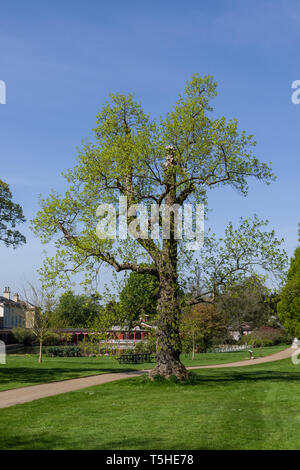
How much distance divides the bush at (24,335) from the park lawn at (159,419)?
42201 mm

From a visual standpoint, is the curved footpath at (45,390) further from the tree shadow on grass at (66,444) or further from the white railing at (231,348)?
the white railing at (231,348)

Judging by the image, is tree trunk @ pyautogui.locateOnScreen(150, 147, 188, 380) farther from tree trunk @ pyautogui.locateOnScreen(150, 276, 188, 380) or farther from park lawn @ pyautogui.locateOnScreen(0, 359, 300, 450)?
park lawn @ pyautogui.locateOnScreen(0, 359, 300, 450)

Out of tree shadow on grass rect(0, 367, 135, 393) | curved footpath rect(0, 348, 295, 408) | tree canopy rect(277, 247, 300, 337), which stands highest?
tree canopy rect(277, 247, 300, 337)

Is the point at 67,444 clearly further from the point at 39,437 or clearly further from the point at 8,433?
the point at 8,433

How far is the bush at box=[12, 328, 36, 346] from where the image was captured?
59.4 meters

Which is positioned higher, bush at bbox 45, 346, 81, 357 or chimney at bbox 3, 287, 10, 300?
chimney at bbox 3, 287, 10, 300

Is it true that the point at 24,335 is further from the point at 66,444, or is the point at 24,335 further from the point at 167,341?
the point at 66,444

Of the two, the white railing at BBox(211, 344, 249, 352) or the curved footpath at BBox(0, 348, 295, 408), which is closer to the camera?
the curved footpath at BBox(0, 348, 295, 408)

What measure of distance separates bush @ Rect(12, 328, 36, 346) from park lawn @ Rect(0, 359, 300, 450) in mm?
42201

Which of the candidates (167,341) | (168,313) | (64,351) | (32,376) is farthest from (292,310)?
(64,351)

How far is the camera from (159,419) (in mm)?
12164

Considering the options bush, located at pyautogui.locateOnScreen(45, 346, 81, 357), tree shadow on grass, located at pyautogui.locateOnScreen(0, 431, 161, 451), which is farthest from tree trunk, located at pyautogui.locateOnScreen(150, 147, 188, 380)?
bush, located at pyautogui.locateOnScreen(45, 346, 81, 357)

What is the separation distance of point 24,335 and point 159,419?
5072cm
